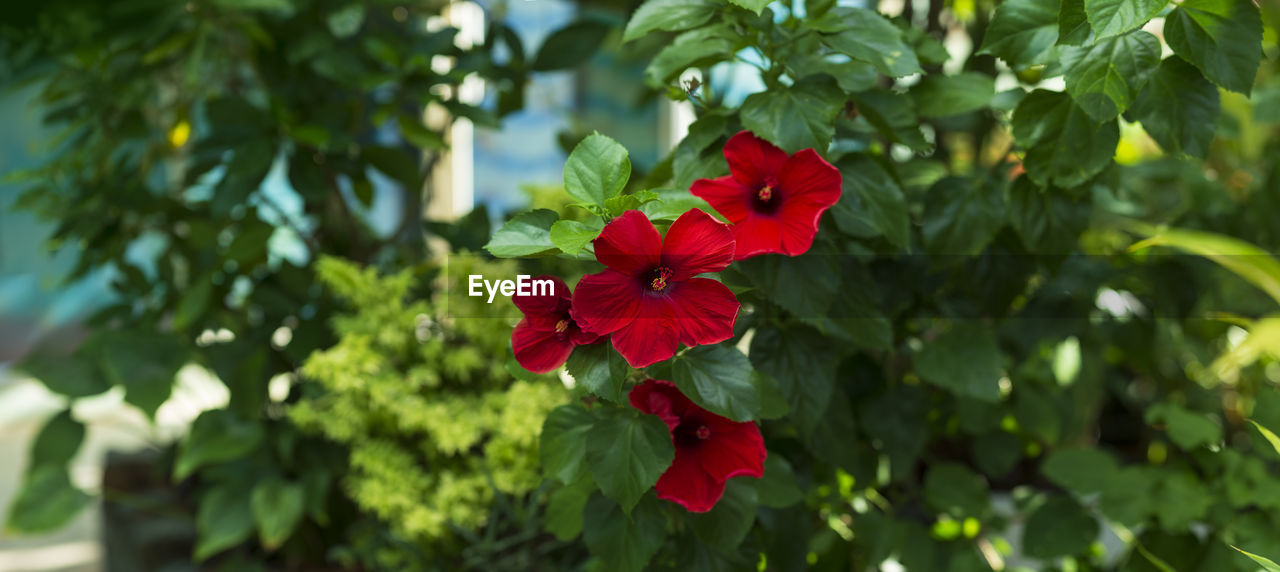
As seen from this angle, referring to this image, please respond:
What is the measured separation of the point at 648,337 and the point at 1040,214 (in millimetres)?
385

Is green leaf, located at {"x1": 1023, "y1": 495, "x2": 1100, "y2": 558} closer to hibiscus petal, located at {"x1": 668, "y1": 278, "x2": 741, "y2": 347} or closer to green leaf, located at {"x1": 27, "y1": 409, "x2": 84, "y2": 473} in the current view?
hibiscus petal, located at {"x1": 668, "y1": 278, "x2": 741, "y2": 347}

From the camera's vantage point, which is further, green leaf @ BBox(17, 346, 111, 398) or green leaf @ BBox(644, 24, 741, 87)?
green leaf @ BBox(17, 346, 111, 398)

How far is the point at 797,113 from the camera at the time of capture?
53cm

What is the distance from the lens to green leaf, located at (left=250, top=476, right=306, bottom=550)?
37.7 inches

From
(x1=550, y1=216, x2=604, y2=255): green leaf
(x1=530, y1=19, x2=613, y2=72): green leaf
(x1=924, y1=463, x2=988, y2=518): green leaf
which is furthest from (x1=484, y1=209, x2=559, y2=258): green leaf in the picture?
(x1=530, y1=19, x2=613, y2=72): green leaf

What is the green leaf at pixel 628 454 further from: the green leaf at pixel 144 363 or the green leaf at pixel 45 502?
the green leaf at pixel 45 502

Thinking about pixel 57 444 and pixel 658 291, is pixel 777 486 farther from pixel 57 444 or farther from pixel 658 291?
pixel 57 444

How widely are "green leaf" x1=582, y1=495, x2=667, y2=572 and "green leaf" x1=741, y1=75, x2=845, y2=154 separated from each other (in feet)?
0.85

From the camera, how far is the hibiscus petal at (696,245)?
434 mm

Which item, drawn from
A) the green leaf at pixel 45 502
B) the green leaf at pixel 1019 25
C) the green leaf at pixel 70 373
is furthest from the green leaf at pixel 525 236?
the green leaf at pixel 45 502

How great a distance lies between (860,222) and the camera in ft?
1.84

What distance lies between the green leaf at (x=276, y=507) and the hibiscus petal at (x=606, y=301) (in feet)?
2.30

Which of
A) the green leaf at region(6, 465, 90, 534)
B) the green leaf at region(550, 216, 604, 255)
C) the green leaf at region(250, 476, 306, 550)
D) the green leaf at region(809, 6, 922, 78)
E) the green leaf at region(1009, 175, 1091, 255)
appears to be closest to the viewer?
the green leaf at region(550, 216, 604, 255)

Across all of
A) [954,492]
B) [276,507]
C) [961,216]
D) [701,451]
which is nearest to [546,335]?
[701,451]
